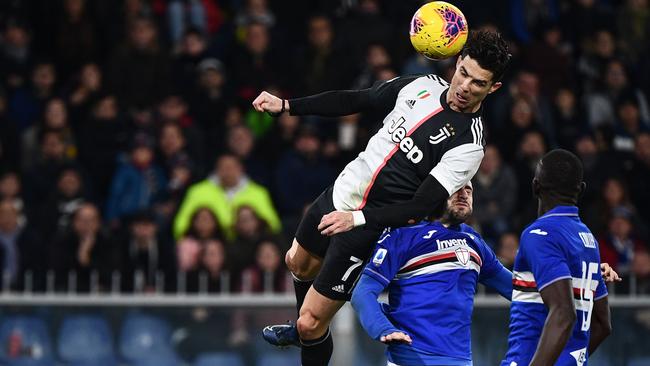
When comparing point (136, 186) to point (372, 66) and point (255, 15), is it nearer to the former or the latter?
point (372, 66)

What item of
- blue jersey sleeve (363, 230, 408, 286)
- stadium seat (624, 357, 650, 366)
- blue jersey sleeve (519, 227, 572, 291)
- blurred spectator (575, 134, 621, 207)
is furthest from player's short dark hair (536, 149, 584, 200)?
blurred spectator (575, 134, 621, 207)

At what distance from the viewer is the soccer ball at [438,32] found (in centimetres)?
612

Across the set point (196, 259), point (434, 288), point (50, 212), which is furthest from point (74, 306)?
point (434, 288)

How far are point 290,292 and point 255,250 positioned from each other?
0.79m

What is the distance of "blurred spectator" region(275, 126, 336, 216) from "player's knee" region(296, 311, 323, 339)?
5.17 meters

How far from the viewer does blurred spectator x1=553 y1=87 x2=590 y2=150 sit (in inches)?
502

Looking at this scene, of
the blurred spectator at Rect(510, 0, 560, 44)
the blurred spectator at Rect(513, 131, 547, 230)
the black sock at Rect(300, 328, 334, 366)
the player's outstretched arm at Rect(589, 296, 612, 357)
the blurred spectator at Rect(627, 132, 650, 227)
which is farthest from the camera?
the blurred spectator at Rect(510, 0, 560, 44)

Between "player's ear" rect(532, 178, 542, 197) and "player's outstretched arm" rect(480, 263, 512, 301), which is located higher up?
"player's ear" rect(532, 178, 542, 197)

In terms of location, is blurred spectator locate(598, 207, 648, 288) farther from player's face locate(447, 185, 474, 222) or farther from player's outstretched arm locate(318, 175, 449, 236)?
player's outstretched arm locate(318, 175, 449, 236)

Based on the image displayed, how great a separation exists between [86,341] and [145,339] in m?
0.40

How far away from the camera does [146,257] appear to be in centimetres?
1041

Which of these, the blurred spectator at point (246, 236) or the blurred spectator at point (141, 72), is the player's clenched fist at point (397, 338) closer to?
the blurred spectator at point (246, 236)

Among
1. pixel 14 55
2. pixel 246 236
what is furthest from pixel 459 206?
pixel 14 55

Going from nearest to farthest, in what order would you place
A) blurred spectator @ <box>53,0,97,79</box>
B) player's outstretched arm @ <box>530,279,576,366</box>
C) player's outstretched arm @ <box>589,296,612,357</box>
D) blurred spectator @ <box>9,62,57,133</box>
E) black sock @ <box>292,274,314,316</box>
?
player's outstretched arm @ <box>530,279,576,366</box>
player's outstretched arm @ <box>589,296,612,357</box>
black sock @ <box>292,274,314,316</box>
blurred spectator @ <box>9,62,57,133</box>
blurred spectator @ <box>53,0,97,79</box>
